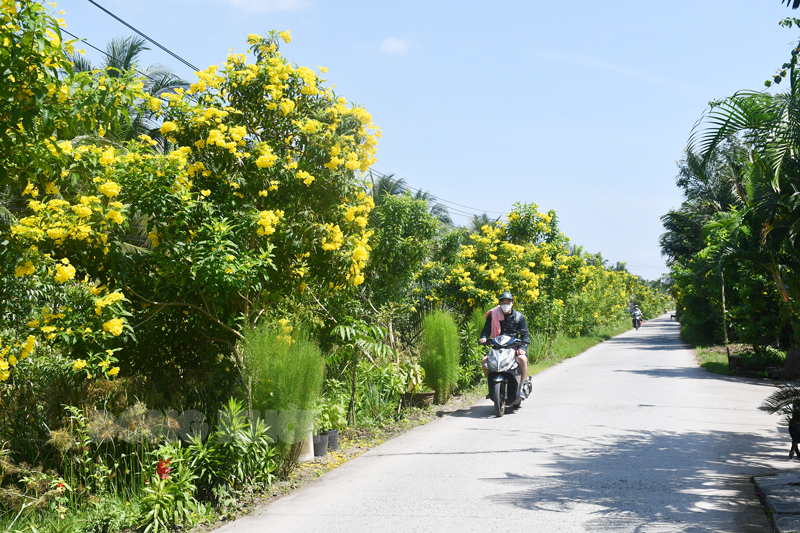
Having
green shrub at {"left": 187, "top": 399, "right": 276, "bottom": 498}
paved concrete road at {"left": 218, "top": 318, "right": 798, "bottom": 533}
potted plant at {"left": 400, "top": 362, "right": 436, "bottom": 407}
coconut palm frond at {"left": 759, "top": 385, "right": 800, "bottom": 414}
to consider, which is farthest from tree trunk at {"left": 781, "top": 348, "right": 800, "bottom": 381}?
green shrub at {"left": 187, "top": 399, "right": 276, "bottom": 498}

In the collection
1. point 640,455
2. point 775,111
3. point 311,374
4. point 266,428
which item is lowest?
point 640,455

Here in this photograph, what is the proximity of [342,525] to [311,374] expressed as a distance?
1782 millimetres

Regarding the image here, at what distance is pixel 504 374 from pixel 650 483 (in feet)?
13.9

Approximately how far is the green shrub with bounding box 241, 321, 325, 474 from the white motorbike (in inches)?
171

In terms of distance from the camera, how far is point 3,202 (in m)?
9.88

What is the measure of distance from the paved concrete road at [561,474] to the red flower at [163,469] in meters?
0.63

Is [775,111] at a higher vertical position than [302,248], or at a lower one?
higher

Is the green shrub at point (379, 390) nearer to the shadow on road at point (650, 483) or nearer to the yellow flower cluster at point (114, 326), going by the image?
the shadow on road at point (650, 483)

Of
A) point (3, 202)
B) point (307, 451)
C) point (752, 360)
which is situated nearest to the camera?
point (307, 451)

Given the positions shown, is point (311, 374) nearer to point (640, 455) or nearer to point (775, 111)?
point (640, 455)

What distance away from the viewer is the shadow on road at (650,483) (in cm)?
502

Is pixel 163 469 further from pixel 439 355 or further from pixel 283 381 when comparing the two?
pixel 439 355

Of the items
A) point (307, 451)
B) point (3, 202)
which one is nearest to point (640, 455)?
point (307, 451)

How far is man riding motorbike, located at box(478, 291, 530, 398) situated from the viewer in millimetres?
10680
